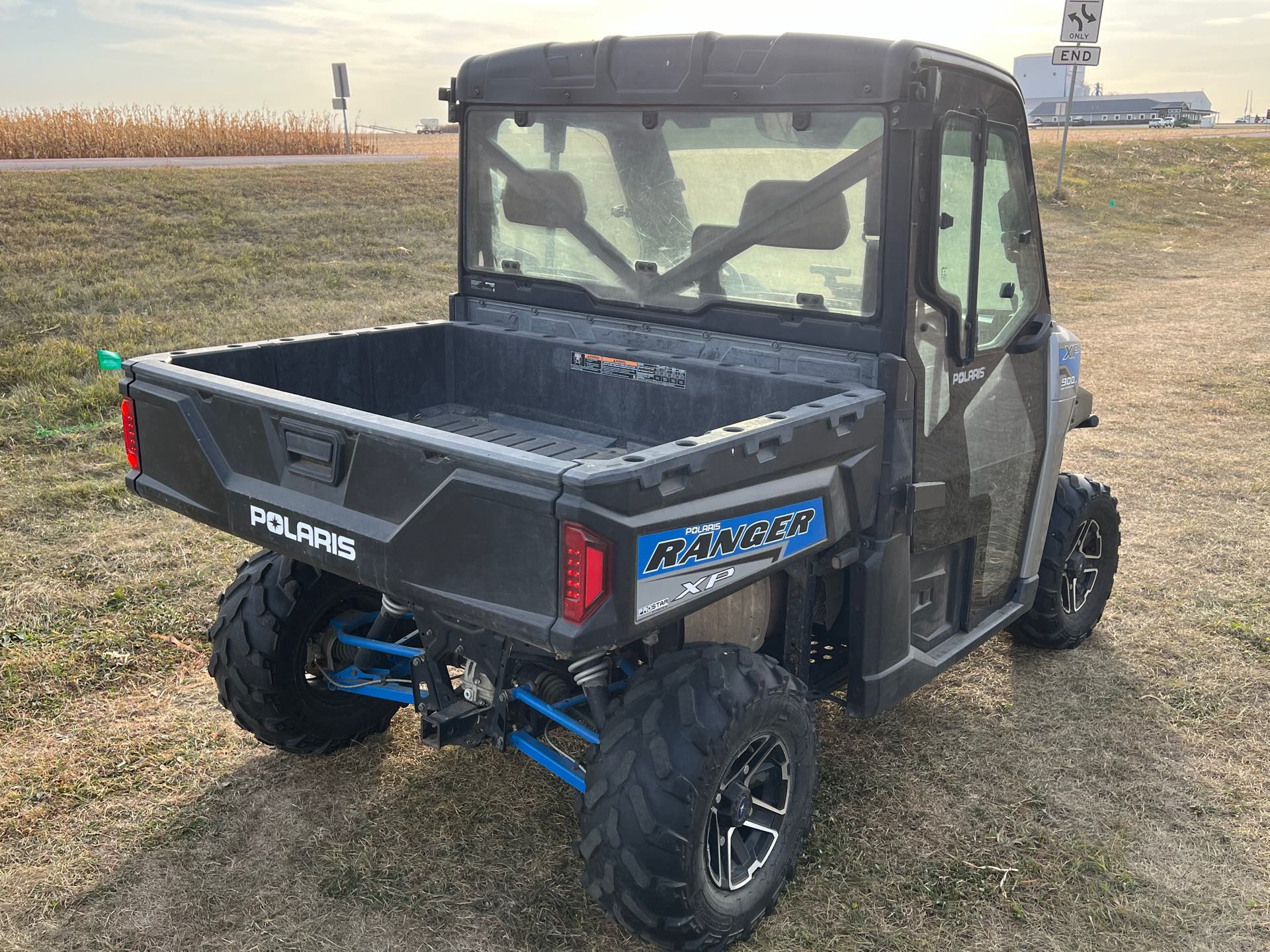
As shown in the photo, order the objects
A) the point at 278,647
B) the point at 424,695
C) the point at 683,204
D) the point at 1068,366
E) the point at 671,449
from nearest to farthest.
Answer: the point at 671,449, the point at 424,695, the point at 278,647, the point at 683,204, the point at 1068,366

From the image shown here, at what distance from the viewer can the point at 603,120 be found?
3686 millimetres

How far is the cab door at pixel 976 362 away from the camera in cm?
326

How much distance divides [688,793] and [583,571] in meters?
0.66

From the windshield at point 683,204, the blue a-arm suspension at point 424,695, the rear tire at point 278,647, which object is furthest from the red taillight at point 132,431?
the windshield at point 683,204

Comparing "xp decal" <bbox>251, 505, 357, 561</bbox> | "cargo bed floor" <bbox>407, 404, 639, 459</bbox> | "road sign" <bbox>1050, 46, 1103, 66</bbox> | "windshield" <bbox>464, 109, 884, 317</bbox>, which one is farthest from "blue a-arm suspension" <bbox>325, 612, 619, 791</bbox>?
"road sign" <bbox>1050, 46, 1103, 66</bbox>

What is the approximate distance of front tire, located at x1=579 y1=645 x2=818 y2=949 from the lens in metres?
2.63

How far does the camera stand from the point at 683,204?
361 cm

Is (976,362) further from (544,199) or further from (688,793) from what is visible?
Answer: (688,793)

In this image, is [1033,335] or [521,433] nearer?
[1033,335]

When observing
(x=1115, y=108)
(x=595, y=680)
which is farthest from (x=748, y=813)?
(x=1115, y=108)

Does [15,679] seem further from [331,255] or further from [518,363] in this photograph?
[331,255]

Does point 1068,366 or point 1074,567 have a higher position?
point 1068,366

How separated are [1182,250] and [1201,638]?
53.5 feet

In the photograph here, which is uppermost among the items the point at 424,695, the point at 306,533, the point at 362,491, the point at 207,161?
the point at 207,161
